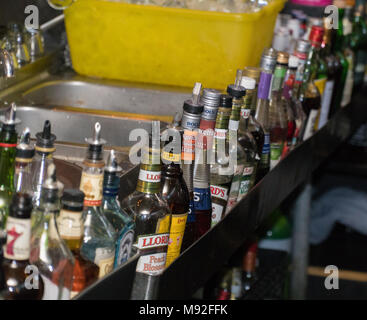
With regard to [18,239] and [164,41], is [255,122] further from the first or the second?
[18,239]

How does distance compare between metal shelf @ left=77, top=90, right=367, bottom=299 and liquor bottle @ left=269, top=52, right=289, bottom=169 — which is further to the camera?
liquor bottle @ left=269, top=52, right=289, bottom=169

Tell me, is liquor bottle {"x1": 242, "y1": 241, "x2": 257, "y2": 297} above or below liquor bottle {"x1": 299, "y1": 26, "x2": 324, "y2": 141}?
below

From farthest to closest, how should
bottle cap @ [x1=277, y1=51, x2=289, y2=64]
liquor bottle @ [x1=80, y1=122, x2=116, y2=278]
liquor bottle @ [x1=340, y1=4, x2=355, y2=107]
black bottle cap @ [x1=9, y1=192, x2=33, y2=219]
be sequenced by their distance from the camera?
1. liquor bottle @ [x1=340, y1=4, x2=355, y2=107]
2. bottle cap @ [x1=277, y1=51, x2=289, y2=64]
3. liquor bottle @ [x1=80, y1=122, x2=116, y2=278]
4. black bottle cap @ [x1=9, y1=192, x2=33, y2=219]

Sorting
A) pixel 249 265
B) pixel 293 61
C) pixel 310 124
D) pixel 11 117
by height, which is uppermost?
pixel 11 117

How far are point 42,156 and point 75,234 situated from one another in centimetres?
14

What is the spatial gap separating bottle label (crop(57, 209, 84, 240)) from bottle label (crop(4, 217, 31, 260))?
68 millimetres

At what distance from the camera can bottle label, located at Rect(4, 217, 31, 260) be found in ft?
2.70

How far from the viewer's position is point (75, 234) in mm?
910

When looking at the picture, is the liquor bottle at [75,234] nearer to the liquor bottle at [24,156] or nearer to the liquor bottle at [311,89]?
the liquor bottle at [24,156]

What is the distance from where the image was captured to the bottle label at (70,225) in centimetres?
90

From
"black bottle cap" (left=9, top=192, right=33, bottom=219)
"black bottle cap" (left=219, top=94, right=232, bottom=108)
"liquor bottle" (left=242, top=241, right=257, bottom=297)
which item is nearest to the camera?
"black bottle cap" (left=9, top=192, right=33, bottom=219)

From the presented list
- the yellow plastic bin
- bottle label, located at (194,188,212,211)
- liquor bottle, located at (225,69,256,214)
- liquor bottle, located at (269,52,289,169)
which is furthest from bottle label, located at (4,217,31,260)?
the yellow plastic bin

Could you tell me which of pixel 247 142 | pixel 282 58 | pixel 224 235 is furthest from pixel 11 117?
pixel 282 58

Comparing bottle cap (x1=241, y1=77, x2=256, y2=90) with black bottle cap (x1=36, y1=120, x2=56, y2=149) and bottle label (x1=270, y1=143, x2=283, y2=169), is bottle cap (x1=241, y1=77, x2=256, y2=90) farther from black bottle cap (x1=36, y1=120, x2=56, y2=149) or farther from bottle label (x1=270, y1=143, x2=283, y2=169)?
black bottle cap (x1=36, y1=120, x2=56, y2=149)
